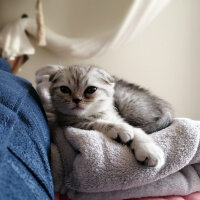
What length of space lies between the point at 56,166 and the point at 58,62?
148cm

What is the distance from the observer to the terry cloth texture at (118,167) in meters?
0.54

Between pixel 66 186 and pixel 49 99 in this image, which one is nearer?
pixel 66 186

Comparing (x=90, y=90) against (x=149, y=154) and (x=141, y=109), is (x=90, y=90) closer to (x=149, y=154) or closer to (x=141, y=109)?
(x=141, y=109)

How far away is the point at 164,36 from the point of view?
1931 mm

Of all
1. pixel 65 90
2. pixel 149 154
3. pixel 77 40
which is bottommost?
pixel 77 40

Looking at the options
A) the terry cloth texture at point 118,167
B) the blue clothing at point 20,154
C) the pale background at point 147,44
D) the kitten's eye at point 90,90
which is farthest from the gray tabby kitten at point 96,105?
the pale background at point 147,44

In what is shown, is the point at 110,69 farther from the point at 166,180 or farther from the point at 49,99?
the point at 166,180

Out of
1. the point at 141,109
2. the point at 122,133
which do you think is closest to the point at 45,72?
the point at 141,109

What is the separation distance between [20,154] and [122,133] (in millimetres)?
306

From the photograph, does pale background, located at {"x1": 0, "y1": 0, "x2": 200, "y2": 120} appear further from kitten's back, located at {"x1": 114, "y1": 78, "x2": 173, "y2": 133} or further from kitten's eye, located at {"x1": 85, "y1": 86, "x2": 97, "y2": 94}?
kitten's eye, located at {"x1": 85, "y1": 86, "x2": 97, "y2": 94}

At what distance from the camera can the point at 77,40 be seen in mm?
1801

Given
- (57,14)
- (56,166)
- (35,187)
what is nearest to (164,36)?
(57,14)

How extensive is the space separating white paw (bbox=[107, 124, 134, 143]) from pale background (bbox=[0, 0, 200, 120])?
1366 mm

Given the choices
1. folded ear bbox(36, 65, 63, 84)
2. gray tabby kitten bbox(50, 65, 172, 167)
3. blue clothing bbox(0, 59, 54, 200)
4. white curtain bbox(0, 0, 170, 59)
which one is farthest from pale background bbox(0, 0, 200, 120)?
blue clothing bbox(0, 59, 54, 200)
